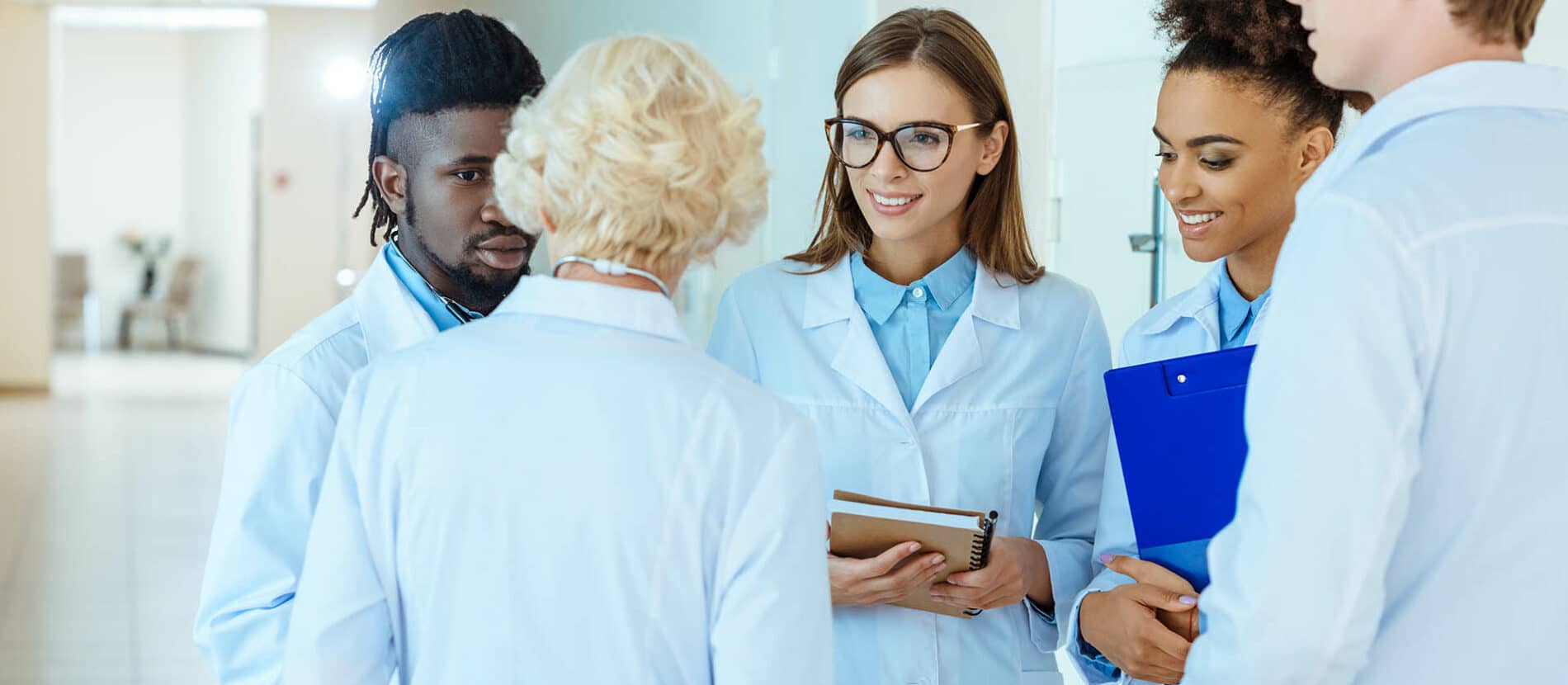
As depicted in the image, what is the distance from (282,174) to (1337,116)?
461 inches

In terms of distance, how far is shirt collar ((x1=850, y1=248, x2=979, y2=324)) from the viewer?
5.93 feet

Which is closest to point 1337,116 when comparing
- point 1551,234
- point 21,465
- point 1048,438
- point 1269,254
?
point 1269,254

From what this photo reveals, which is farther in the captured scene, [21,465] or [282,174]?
[282,174]

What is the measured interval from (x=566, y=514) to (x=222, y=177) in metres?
16.4

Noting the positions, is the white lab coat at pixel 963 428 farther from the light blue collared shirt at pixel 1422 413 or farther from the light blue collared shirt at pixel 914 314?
the light blue collared shirt at pixel 1422 413

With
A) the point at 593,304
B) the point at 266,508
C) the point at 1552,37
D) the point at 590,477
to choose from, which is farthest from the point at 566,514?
the point at 1552,37

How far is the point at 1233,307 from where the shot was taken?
5.55 ft

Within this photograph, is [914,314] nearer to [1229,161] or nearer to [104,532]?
[1229,161]

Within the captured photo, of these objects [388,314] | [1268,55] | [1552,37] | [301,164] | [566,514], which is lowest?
[566,514]

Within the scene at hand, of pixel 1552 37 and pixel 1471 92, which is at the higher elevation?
pixel 1552 37

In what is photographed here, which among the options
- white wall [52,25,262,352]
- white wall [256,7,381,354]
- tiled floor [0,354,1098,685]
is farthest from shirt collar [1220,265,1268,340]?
white wall [52,25,262,352]

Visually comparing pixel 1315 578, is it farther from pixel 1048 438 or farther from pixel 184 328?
pixel 184 328

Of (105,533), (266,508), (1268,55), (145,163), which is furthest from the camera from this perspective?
(145,163)

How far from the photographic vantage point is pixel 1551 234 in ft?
3.25
